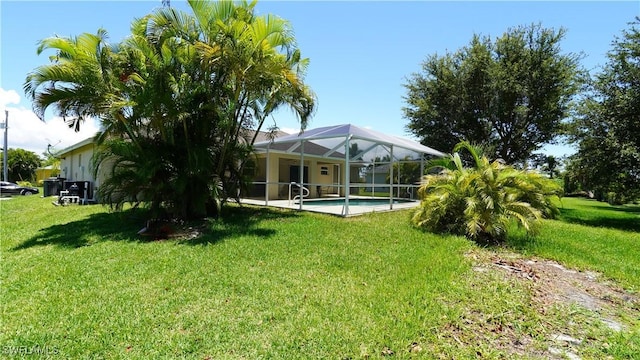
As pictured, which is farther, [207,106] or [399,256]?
[207,106]

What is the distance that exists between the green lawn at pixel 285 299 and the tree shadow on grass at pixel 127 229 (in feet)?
0.33

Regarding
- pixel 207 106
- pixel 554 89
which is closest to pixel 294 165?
pixel 207 106

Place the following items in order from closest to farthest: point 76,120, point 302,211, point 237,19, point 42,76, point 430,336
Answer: point 430,336
point 42,76
point 237,19
point 76,120
point 302,211

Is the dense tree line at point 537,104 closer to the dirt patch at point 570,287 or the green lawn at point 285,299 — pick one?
the green lawn at point 285,299

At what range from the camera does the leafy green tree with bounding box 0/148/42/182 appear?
144ft

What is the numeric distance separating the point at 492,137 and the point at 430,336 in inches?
780

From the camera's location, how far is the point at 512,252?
632 centimetres

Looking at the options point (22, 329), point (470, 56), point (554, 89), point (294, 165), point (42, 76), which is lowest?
point (22, 329)

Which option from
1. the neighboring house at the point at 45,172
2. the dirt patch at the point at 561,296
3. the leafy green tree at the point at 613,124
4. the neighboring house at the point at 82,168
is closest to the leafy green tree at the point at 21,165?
the neighboring house at the point at 45,172

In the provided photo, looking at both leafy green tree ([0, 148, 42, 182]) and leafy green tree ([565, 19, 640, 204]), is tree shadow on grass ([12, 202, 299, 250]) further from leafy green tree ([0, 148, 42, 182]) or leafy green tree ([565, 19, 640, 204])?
leafy green tree ([0, 148, 42, 182])

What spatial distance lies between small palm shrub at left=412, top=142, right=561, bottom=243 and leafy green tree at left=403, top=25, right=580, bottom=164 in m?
11.6

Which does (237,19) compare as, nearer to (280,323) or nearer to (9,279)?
(9,279)

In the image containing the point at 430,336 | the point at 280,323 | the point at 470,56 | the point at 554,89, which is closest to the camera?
the point at 430,336

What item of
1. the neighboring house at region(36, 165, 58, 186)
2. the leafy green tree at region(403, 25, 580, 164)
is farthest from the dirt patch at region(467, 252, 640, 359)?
the neighboring house at region(36, 165, 58, 186)
